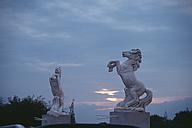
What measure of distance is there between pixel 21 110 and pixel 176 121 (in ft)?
51.7

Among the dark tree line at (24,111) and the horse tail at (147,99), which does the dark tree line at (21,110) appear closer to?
the dark tree line at (24,111)

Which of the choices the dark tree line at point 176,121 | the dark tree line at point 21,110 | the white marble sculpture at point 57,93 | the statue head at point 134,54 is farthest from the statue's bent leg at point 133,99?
the dark tree line at point 21,110

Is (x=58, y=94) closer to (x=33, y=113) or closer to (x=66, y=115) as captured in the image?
(x=66, y=115)

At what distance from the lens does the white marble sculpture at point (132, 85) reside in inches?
787

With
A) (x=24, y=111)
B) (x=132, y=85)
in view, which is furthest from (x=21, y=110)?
(x=132, y=85)

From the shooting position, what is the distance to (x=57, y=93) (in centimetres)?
2817

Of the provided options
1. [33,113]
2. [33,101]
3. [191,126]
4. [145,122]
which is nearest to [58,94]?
[191,126]

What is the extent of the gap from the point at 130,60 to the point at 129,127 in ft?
44.3

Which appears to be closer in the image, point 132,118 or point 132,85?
point 132,118

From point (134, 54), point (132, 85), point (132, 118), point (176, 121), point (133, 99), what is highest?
point (134, 54)

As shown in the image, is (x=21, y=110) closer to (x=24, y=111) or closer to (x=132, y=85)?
(x=24, y=111)

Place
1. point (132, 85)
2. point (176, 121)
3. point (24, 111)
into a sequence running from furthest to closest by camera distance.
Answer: point (24, 111) → point (176, 121) → point (132, 85)

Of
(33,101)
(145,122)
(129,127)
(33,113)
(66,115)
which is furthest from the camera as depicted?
(33,101)

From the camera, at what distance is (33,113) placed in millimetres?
A: 42156
